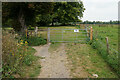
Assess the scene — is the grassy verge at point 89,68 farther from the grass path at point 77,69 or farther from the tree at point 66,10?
the tree at point 66,10

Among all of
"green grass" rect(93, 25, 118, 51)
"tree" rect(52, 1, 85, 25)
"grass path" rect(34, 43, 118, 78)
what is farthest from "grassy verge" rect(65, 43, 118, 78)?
"tree" rect(52, 1, 85, 25)

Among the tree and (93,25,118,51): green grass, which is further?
the tree

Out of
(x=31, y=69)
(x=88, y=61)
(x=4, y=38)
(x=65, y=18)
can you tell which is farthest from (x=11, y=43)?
(x=65, y=18)

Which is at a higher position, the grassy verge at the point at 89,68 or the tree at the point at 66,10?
the tree at the point at 66,10

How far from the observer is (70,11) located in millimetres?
31484

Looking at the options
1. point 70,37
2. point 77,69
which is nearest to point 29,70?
point 77,69

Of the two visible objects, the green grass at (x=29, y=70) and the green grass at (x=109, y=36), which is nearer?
the green grass at (x=29, y=70)

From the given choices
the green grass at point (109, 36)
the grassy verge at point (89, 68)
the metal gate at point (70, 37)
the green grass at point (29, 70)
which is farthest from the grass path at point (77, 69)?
the metal gate at point (70, 37)

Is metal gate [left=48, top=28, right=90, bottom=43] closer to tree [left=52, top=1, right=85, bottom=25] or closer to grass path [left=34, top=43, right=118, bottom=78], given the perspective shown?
grass path [left=34, top=43, right=118, bottom=78]

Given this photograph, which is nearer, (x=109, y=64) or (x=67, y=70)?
(x=67, y=70)

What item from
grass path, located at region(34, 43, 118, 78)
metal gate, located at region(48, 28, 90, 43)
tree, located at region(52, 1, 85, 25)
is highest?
tree, located at region(52, 1, 85, 25)

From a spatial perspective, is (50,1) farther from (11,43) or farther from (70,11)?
(70,11)

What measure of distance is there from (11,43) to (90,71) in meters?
3.73

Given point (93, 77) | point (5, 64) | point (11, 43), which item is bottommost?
point (93, 77)
